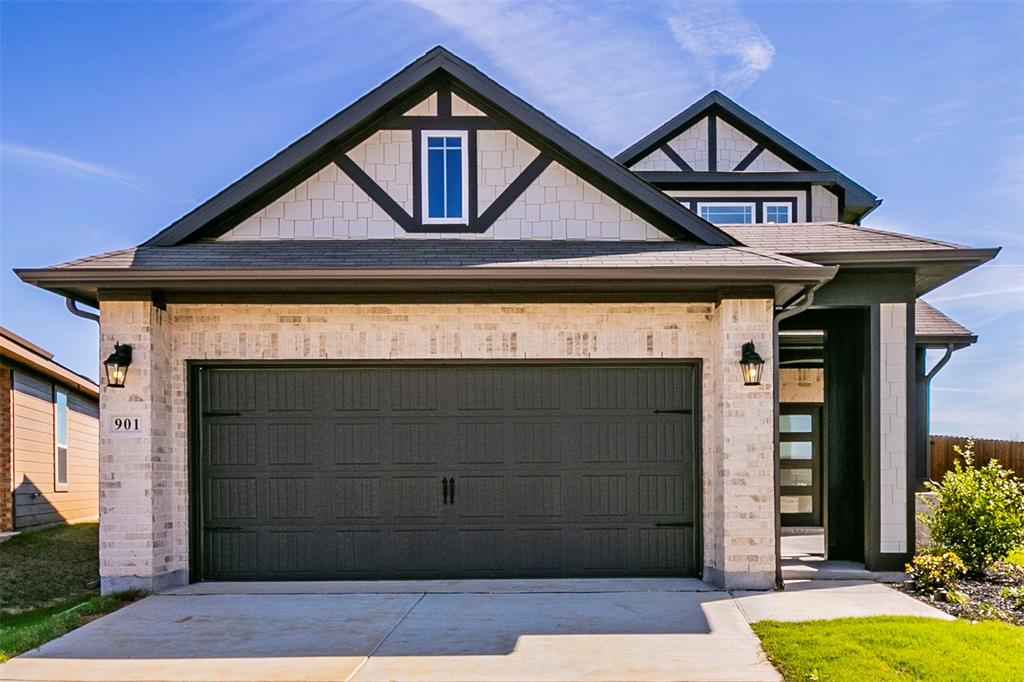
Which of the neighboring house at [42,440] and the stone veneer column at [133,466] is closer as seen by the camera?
the stone veneer column at [133,466]

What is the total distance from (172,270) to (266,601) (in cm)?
333

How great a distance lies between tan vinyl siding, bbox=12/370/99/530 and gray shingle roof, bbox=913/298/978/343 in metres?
14.2

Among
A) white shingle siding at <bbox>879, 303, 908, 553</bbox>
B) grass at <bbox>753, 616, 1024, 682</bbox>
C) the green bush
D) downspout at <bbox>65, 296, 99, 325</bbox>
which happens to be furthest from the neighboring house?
the green bush

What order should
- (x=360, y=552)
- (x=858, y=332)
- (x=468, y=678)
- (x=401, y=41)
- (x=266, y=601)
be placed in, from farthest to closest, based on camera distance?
1. (x=401, y=41)
2. (x=858, y=332)
3. (x=360, y=552)
4. (x=266, y=601)
5. (x=468, y=678)

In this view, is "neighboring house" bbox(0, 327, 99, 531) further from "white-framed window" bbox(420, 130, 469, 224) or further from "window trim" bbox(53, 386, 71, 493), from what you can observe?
"white-framed window" bbox(420, 130, 469, 224)

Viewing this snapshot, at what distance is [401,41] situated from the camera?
1234 cm

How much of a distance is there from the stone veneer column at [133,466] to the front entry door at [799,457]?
932 cm

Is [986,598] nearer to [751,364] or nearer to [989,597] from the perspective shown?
[989,597]

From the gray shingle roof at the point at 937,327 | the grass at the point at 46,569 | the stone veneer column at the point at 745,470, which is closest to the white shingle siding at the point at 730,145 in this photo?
the gray shingle roof at the point at 937,327

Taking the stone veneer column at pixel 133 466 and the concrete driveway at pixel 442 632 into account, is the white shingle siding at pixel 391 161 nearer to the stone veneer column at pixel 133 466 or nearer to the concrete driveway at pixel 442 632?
the stone veneer column at pixel 133 466

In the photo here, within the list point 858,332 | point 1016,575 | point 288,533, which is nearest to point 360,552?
point 288,533

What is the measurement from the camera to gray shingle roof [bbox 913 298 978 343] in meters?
14.3

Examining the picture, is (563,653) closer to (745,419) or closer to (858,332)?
(745,419)

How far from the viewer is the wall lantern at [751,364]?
9047 millimetres
